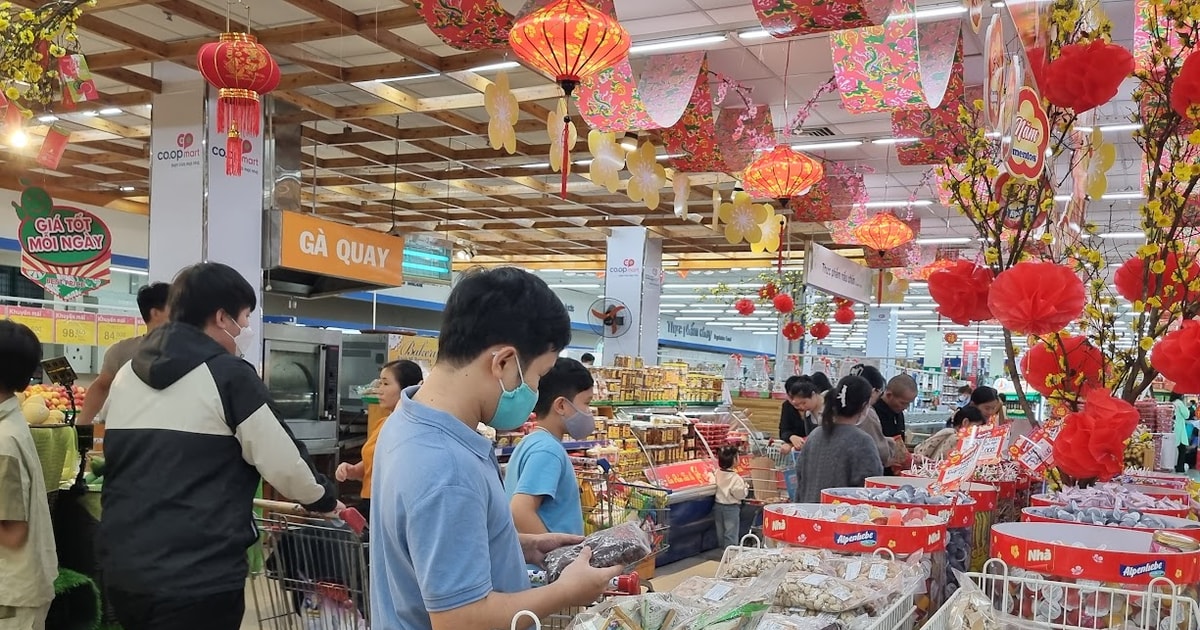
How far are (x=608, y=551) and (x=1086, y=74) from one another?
6.99 ft

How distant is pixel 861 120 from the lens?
408 inches

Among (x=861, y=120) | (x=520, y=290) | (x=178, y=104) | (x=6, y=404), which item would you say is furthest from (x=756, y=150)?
(x=520, y=290)

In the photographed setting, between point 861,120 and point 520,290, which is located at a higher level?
point 861,120

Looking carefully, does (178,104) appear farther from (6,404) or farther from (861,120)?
(861,120)

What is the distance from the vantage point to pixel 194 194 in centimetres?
757

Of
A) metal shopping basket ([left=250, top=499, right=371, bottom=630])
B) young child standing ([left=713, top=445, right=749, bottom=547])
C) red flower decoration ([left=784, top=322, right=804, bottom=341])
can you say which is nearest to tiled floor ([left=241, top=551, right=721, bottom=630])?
young child standing ([left=713, top=445, right=749, bottom=547])

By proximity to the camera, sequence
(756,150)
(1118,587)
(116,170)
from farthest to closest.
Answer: (116,170)
(756,150)
(1118,587)

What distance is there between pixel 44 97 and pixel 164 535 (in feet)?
9.89

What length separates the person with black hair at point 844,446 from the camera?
466 cm

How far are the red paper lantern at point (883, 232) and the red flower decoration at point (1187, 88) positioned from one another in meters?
8.04

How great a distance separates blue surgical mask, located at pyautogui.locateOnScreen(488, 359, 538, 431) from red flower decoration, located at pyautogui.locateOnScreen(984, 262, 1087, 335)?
1641 millimetres

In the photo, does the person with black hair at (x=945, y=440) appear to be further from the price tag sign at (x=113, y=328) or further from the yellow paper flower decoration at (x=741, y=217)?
the price tag sign at (x=113, y=328)

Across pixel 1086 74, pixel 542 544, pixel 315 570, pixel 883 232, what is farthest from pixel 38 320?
pixel 1086 74

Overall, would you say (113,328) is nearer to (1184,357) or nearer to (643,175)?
(643,175)
